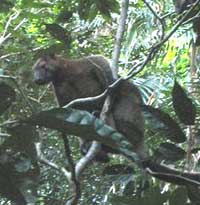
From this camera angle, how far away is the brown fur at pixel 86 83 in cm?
319

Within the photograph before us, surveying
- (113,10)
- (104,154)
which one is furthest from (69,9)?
(104,154)

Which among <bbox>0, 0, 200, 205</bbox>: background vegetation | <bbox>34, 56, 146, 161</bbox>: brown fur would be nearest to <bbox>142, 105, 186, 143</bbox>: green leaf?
<bbox>0, 0, 200, 205</bbox>: background vegetation

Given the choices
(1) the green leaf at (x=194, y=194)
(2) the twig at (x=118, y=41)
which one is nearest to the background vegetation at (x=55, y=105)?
(1) the green leaf at (x=194, y=194)

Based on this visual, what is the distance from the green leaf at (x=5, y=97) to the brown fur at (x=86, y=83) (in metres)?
Answer: 1.85

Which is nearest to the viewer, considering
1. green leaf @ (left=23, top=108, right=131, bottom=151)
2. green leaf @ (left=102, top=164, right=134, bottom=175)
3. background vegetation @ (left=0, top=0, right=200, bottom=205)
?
green leaf @ (left=23, top=108, right=131, bottom=151)

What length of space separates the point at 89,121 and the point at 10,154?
0.23m

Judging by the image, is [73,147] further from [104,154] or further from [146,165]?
[146,165]

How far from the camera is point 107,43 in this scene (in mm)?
4879

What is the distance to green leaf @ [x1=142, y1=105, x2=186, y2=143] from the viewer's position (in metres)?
1.41

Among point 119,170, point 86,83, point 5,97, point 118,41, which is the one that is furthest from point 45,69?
point 5,97

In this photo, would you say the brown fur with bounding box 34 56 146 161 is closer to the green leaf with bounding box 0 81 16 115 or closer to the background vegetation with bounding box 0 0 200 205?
the background vegetation with bounding box 0 0 200 205

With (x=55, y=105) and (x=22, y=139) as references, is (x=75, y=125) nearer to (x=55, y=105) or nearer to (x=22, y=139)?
(x=22, y=139)

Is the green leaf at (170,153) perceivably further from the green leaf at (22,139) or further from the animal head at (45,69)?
the animal head at (45,69)

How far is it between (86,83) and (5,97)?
248 cm
